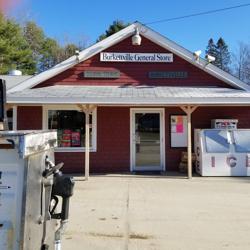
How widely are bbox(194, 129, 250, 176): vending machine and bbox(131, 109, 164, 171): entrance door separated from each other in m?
1.73

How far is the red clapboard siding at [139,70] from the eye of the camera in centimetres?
1550

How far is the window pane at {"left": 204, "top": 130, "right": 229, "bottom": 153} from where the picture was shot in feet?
45.2

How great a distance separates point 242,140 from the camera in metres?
14.0

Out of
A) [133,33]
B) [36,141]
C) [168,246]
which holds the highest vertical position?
[133,33]

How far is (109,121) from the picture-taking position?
15117mm

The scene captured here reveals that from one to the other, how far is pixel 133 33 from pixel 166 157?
4640mm

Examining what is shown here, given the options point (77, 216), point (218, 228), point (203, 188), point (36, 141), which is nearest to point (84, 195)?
point (77, 216)

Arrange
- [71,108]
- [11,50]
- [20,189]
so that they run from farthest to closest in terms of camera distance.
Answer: [11,50] < [71,108] < [20,189]

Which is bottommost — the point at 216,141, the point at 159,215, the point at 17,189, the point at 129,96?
the point at 159,215

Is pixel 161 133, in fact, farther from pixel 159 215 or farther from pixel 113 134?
pixel 159 215

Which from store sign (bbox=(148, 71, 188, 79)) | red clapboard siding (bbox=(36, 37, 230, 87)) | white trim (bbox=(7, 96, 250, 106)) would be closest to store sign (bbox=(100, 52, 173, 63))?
red clapboard siding (bbox=(36, 37, 230, 87))

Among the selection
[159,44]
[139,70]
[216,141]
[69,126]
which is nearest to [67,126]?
[69,126]

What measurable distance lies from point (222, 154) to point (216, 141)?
1.65ft

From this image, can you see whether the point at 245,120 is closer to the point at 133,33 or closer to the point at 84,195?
the point at 133,33
